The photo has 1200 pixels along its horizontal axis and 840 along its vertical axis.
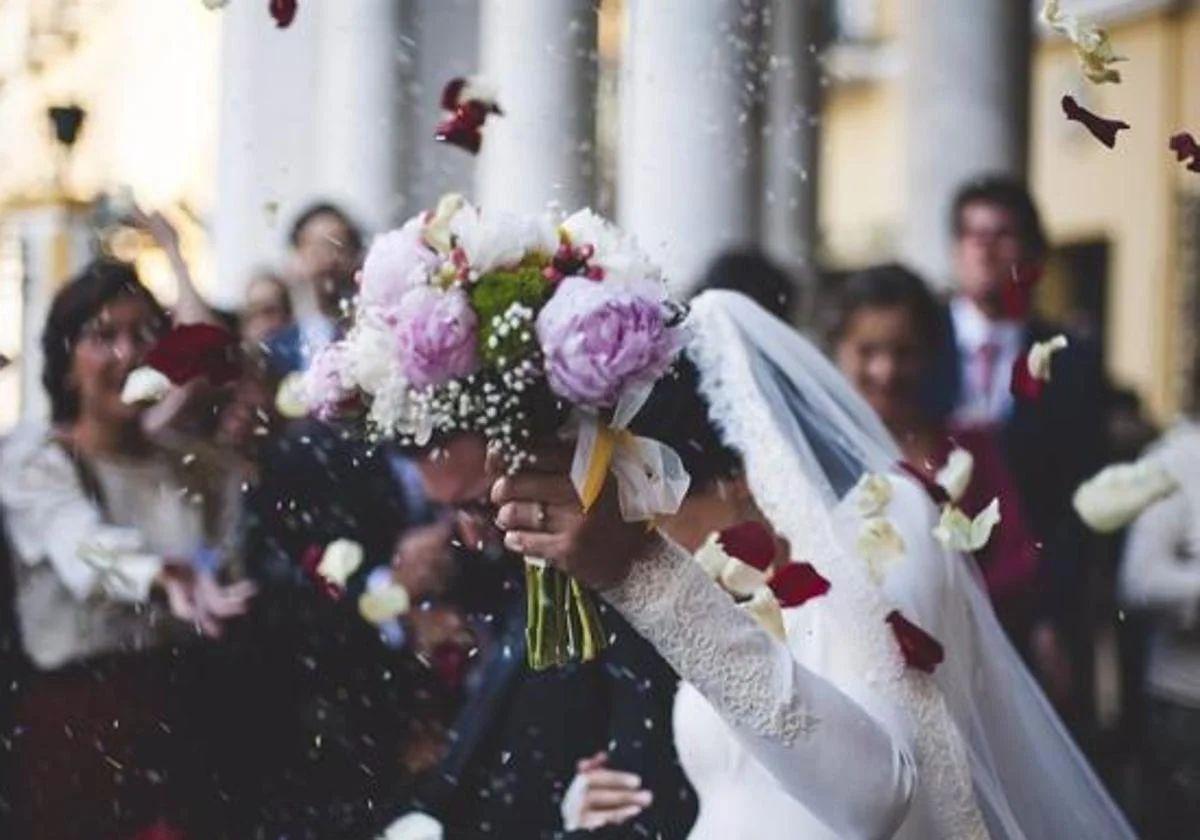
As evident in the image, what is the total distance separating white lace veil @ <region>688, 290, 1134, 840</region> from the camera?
4.69 metres

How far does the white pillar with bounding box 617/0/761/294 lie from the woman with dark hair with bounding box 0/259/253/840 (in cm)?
135

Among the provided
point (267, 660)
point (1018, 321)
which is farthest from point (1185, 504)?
point (267, 660)

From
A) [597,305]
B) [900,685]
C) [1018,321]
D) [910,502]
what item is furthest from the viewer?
[1018,321]

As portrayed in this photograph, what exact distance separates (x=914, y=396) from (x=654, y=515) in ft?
9.98

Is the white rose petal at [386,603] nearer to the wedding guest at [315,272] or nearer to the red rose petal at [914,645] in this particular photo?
the wedding guest at [315,272]

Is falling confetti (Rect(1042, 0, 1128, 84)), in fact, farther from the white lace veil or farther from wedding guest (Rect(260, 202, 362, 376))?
wedding guest (Rect(260, 202, 362, 376))

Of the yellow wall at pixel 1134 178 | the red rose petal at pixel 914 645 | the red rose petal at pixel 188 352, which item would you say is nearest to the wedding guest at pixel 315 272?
the red rose petal at pixel 188 352

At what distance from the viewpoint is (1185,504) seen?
10.4m

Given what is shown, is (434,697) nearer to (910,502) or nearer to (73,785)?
(73,785)

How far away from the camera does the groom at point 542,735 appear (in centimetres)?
534

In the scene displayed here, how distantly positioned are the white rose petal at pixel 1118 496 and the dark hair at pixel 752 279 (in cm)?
84

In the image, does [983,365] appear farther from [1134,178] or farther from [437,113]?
[1134,178]

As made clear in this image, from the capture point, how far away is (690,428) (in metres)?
5.15

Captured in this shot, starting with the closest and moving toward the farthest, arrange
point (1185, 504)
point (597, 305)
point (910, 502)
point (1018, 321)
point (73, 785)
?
point (597, 305) < point (910, 502) < point (73, 785) < point (1018, 321) < point (1185, 504)
